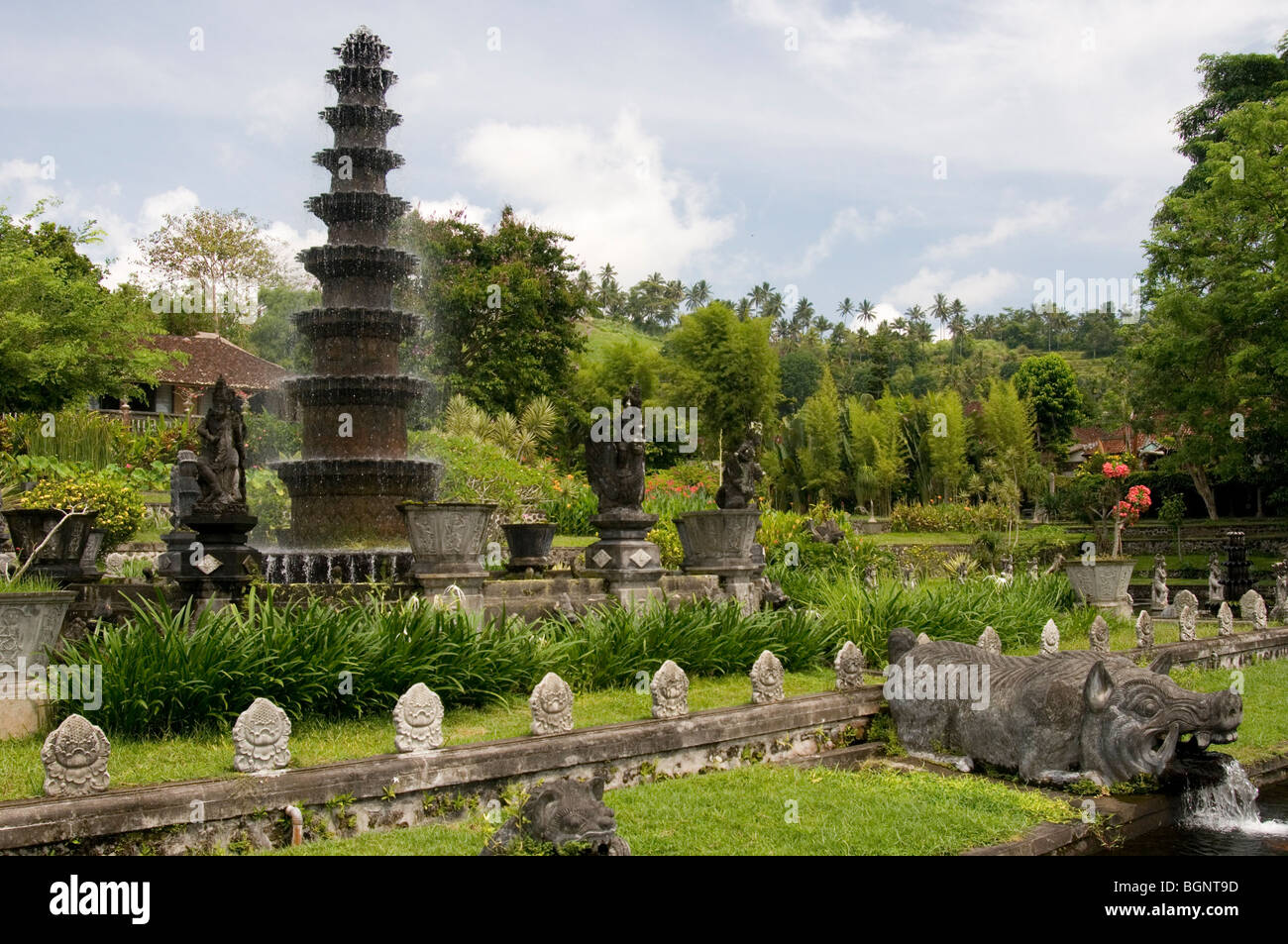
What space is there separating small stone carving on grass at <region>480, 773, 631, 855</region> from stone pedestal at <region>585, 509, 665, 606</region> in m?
Result: 6.05

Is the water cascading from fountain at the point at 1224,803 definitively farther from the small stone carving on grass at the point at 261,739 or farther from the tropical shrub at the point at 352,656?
the small stone carving on grass at the point at 261,739

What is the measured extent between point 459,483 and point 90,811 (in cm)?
1695

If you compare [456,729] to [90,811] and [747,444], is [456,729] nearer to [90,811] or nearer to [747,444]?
[90,811]

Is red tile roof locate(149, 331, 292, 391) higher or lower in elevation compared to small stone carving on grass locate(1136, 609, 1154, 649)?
higher

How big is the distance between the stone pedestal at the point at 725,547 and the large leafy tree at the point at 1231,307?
50.5 ft

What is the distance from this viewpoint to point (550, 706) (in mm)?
6555

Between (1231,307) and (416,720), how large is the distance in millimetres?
22903

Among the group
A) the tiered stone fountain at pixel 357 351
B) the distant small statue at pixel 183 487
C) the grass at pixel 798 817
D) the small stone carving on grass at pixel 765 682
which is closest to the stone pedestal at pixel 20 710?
the grass at pixel 798 817

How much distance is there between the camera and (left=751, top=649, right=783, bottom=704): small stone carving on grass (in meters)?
8.02

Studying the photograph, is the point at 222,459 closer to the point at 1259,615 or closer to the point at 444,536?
the point at 444,536

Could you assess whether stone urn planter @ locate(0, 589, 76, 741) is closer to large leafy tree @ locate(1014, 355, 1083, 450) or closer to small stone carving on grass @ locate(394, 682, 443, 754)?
small stone carving on grass @ locate(394, 682, 443, 754)

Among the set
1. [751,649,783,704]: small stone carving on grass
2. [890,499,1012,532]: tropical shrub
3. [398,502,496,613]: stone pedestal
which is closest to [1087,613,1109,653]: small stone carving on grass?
[751,649,783,704]: small stone carving on grass

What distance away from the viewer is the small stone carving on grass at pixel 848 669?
28.6 ft

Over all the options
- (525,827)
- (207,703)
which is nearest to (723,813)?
(525,827)
